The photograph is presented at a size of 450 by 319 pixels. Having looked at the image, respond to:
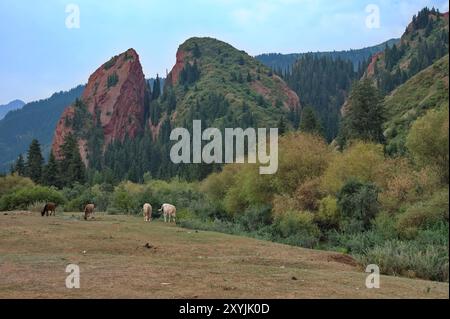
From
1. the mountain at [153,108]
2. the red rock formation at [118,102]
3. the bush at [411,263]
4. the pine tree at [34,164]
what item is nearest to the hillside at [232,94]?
the mountain at [153,108]

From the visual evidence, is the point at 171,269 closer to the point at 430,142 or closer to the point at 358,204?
the point at 358,204

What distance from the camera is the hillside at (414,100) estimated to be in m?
69.2

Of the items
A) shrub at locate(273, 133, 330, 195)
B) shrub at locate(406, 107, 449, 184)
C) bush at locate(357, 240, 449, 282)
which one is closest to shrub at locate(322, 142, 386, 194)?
shrub at locate(273, 133, 330, 195)

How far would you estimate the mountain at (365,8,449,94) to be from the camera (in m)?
148

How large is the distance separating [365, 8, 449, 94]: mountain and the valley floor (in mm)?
130153

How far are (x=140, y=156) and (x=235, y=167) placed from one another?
90.0 metres

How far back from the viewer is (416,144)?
1391 inches

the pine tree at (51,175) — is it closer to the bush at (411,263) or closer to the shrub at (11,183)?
the shrub at (11,183)

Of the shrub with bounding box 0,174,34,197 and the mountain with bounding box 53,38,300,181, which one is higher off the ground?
the mountain with bounding box 53,38,300,181

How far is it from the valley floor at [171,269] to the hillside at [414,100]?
4162 cm

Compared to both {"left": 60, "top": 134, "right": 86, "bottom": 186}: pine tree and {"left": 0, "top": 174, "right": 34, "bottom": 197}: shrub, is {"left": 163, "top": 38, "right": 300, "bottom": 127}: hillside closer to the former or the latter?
{"left": 60, "top": 134, "right": 86, "bottom": 186}: pine tree

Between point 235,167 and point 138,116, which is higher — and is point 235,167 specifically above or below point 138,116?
below
